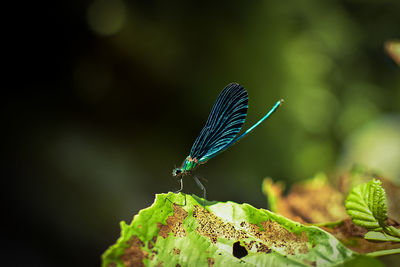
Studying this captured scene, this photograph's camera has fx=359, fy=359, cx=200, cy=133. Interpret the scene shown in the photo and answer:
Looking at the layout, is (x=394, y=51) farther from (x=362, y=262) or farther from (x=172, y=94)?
(x=172, y=94)

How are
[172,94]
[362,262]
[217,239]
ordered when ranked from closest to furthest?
1. [362,262]
2. [217,239]
3. [172,94]

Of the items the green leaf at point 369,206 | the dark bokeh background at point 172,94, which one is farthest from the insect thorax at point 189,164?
the dark bokeh background at point 172,94

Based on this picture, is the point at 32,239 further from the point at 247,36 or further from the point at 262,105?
the point at 247,36

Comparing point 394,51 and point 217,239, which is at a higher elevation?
point 394,51

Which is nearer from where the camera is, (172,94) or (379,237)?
(379,237)

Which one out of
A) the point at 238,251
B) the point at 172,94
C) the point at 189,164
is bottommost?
the point at 238,251

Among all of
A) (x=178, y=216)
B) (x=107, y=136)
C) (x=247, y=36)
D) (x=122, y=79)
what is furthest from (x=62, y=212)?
(x=178, y=216)

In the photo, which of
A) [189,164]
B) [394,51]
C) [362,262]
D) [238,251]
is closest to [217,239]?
[238,251]
